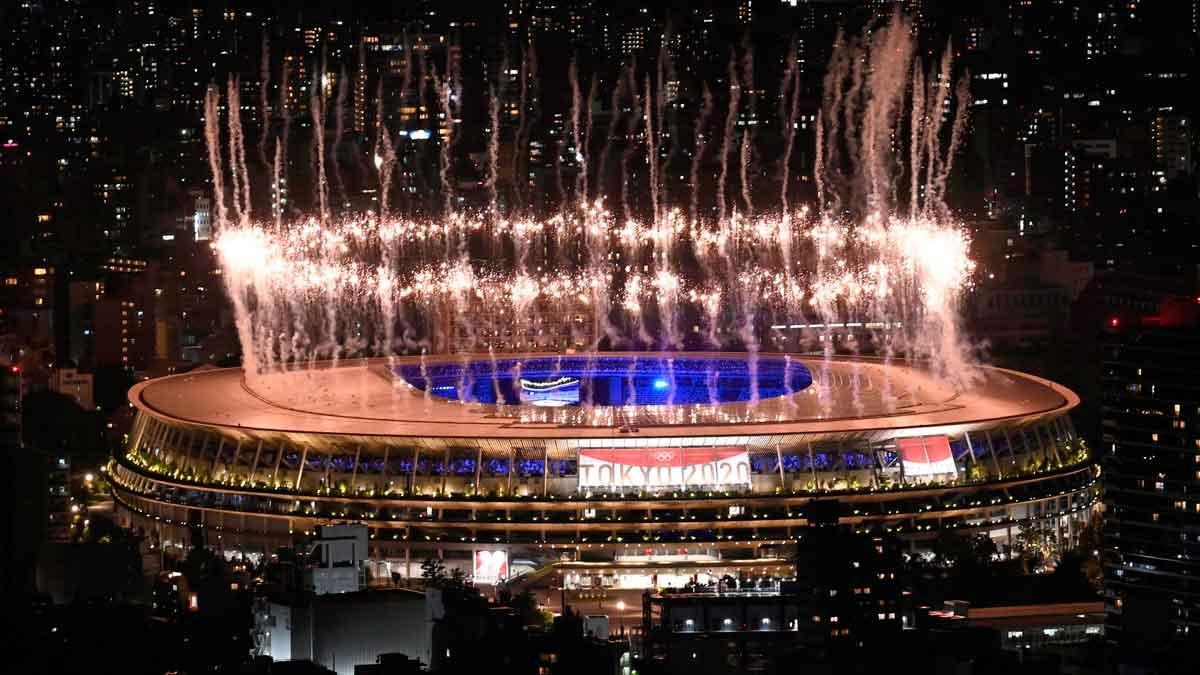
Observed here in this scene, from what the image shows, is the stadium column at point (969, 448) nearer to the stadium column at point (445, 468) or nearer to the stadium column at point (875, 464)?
the stadium column at point (875, 464)

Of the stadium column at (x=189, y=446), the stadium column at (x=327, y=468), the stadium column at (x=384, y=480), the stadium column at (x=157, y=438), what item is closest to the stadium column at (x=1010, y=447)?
the stadium column at (x=384, y=480)

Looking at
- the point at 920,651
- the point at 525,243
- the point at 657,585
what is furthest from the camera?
the point at 525,243

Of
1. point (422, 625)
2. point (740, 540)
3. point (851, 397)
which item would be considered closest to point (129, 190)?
point (851, 397)

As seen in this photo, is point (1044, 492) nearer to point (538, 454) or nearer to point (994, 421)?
point (994, 421)

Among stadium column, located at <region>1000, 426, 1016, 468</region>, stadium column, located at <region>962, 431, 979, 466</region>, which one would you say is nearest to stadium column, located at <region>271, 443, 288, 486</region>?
stadium column, located at <region>962, 431, 979, 466</region>

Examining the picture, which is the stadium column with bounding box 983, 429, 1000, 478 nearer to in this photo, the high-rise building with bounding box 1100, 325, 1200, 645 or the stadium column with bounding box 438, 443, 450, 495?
the high-rise building with bounding box 1100, 325, 1200, 645

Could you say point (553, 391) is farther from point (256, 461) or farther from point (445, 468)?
point (445, 468)
